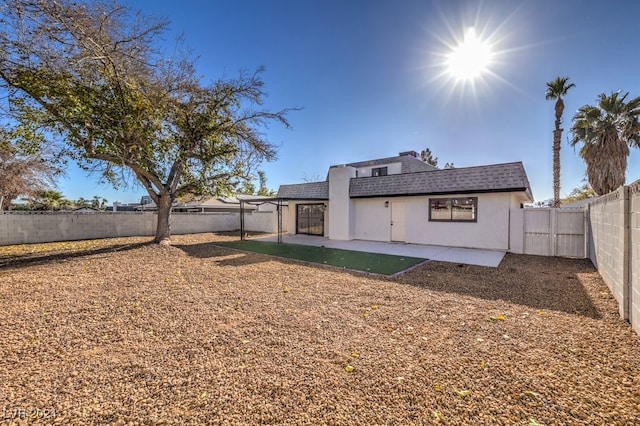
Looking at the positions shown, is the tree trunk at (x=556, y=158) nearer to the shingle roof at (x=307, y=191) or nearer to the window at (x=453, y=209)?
the window at (x=453, y=209)

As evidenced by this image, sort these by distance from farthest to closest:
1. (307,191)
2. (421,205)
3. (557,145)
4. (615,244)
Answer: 1. (307,191)
2. (557,145)
3. (421,205)
4. (615,244)

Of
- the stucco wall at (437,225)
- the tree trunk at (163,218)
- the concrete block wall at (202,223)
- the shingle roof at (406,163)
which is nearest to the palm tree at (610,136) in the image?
the stucco wall at (437,225)

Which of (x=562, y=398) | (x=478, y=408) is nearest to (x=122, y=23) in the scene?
(x=478, y=408)

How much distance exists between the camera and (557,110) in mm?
15211

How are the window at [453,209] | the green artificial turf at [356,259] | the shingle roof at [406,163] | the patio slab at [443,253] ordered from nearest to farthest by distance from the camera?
1. the green artificial turf at [356,259]
2. the patio slab at [443,253]
3. the window at [453,209]
4. the shingle roof at [406,163]

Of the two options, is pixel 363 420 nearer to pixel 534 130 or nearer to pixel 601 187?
pixel 534 130

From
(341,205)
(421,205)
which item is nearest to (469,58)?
(421,205)

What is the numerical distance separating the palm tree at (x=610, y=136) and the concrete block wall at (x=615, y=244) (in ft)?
37.1

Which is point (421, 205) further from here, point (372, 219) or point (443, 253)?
point (443, 253)

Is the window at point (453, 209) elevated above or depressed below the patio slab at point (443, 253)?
above

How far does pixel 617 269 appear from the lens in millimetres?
4430

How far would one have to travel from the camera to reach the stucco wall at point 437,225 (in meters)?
10.5

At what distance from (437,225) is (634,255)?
27.3ft

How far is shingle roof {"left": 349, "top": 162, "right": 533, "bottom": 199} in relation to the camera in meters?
9.99
